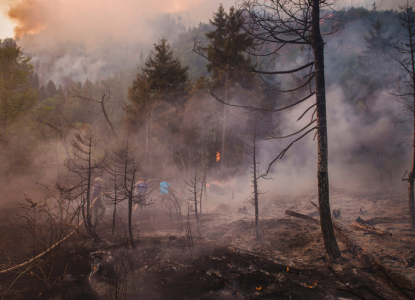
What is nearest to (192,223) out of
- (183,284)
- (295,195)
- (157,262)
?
(157,262)

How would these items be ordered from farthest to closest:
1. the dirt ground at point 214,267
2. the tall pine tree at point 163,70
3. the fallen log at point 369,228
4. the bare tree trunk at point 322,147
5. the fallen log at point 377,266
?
the tall pine tree at point 163,70 < the fallen log at point 369,228 < the bare tree trunk at point 322,147 < the dirt ground at point 214,267 < the fallen log at point 377,266

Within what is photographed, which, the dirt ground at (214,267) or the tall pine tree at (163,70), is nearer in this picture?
the dirt ground at (214,267)

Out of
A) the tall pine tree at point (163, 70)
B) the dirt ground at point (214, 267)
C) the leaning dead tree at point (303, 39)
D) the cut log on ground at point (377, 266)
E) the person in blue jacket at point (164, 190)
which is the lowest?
the dirt ground at point (214, 267)

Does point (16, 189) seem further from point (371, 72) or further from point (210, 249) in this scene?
point (371, 72)

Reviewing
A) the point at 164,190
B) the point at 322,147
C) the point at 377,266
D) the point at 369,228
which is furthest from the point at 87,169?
the point at 369,228

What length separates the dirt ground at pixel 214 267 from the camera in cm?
471

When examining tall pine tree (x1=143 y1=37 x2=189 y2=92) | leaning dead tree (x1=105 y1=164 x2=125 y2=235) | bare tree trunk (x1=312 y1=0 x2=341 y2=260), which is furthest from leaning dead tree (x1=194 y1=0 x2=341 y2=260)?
tall pine tree (x1=143 y1=37 x2=189 y2=92)

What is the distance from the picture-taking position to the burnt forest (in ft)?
16.7

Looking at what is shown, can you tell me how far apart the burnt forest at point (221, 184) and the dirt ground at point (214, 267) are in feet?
0.15

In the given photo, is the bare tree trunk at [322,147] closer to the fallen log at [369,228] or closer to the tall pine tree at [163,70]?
the fallen log at [369,228]

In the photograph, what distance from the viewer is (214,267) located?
19.6 feet

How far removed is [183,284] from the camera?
209 inches

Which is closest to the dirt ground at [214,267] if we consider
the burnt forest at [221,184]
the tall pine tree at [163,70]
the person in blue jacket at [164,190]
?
the burnt forest at [221,184]

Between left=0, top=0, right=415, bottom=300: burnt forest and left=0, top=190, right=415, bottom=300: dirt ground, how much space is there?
0.05 metres
